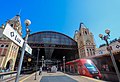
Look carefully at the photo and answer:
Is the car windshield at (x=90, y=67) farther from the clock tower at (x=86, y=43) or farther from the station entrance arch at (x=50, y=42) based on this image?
the station entrance arch at (x=50, y=42)

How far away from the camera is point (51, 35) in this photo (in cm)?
5672

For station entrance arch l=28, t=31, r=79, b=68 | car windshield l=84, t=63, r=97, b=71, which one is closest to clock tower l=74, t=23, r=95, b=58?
station entrance arch l=28, t=31, r=79, b=68

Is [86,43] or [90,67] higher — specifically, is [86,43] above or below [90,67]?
above

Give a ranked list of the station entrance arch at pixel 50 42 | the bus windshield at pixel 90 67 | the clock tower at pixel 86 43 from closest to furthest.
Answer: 1. the bus windshield at pixel 90 67
2. the clock tower at pixel 86 43
3. the station entrance arch at pixel 50 42

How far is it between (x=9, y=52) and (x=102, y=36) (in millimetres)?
35261

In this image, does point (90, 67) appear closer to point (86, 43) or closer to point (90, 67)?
point (90, 67)

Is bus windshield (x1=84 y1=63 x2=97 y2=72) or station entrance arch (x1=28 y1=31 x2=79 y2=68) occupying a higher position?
station entrance arch (x1=28 y1=31 x2=79 y2=68)

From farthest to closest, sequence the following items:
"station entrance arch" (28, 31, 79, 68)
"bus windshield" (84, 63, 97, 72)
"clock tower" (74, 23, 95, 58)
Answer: "station entrance arch" (28, 31, 79, 68), "clock tower" (74, 23, 95, 58), "bus windshield" (84, 63, 97, 72)

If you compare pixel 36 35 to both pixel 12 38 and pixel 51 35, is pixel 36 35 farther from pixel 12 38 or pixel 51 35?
pixel 12 38

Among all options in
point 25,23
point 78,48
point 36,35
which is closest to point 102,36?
point 25,23

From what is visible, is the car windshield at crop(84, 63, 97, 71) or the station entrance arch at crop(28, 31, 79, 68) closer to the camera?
the car windshield at crop(84, 63, 97, 71)

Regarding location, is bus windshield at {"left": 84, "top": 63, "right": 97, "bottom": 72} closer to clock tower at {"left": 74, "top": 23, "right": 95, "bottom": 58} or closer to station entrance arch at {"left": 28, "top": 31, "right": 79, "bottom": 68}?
clock tower at {"left": 74, "top": 23, "right": 95, "bottom": 58}

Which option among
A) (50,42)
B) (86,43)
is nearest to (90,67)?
(86,43)

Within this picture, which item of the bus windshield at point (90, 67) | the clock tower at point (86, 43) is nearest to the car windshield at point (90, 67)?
the bus windshield at point (90, 67)
